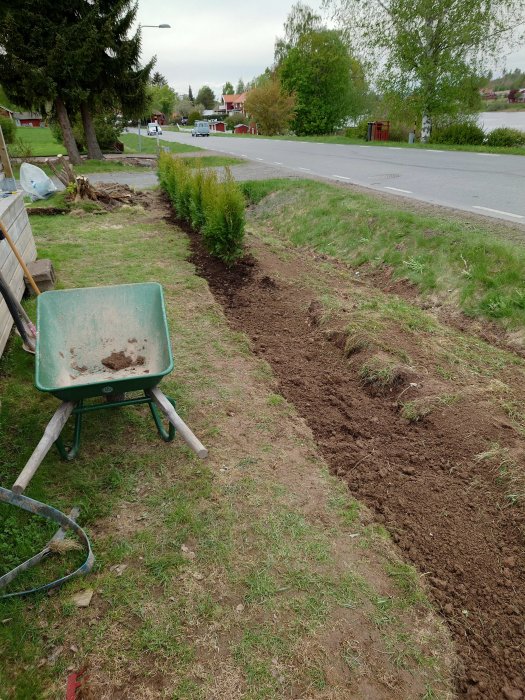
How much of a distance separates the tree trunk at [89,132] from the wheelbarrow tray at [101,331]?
1997cm

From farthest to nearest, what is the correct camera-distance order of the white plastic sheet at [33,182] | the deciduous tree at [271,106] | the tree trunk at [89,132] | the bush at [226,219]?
the deciduous tree at [271,106]
the tree trunk at [89,132]
the white plastic sheet at [33,182]
the bush at [226,219]

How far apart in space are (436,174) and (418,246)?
6.27 m

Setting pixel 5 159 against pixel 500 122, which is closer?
pixel 5 159

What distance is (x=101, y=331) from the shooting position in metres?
3.58

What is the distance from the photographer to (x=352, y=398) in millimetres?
3846

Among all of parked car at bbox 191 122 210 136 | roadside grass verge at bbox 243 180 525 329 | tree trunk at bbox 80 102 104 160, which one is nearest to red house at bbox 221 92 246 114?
parked car at bbox 191 122 210 136

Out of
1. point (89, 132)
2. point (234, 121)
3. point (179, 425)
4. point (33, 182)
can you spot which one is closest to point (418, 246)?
point (179, 425)

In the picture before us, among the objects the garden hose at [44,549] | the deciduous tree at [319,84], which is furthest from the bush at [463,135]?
the deciduous tree at [319,84]

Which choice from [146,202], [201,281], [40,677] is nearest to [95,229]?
[146,202]

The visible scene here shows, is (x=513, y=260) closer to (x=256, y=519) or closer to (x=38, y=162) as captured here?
(x=256, y=519)

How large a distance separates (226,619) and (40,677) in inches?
33.8

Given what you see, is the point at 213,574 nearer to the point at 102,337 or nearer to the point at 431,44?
the point at 102,337

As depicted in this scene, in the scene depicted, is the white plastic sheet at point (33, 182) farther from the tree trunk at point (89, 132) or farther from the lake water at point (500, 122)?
the lake water at point (500, 122)

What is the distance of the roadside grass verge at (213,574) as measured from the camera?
1979mm
